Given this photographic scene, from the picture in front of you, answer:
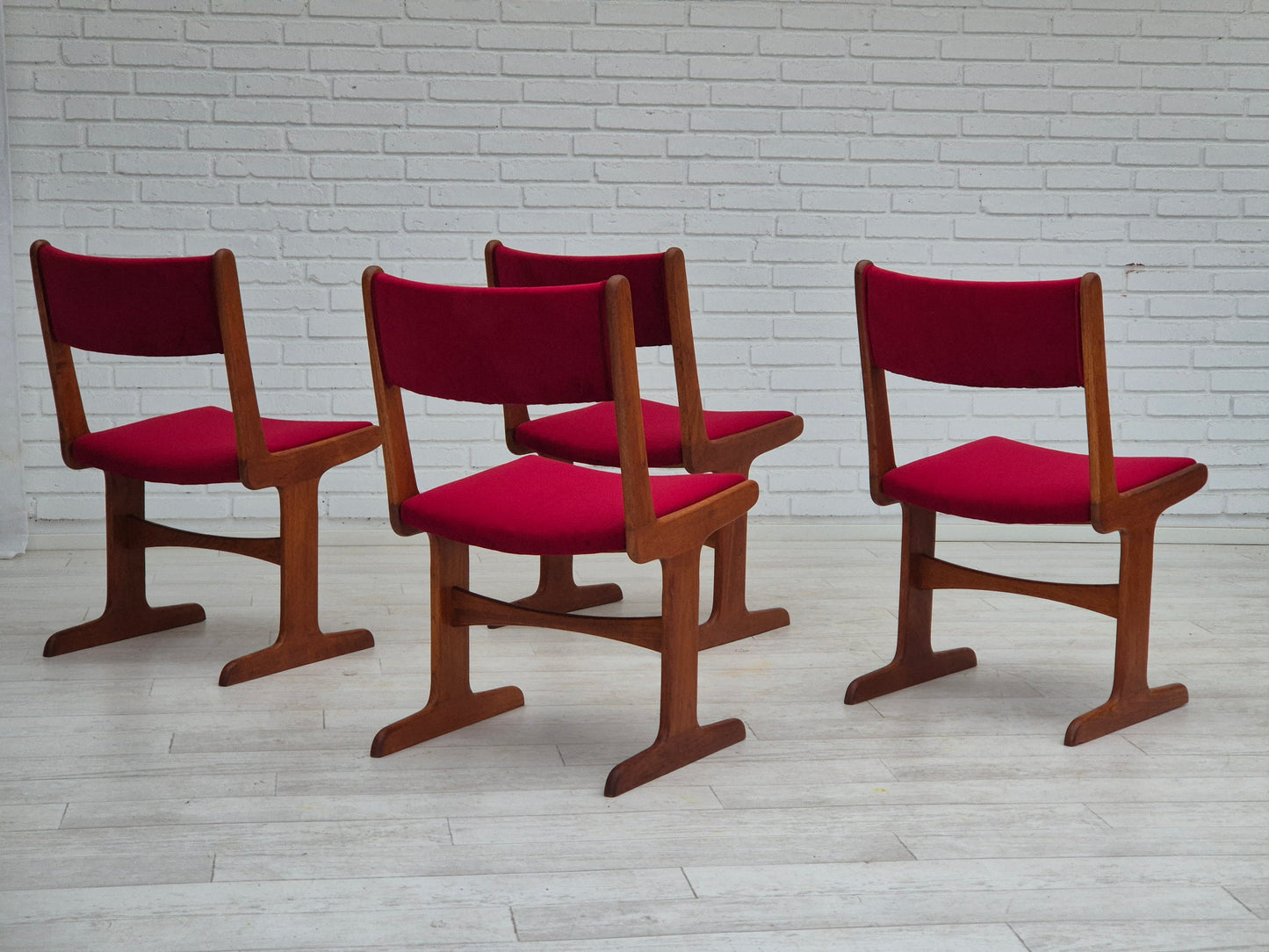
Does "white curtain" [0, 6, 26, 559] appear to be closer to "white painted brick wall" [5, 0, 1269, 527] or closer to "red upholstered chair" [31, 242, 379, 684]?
"white painted brick wall" [5, 0, 1269, 527]

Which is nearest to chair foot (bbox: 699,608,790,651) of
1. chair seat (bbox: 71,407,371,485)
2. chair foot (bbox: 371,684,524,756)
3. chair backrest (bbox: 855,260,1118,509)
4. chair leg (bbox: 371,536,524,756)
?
chair foot (bbox: 371,684,524,756)

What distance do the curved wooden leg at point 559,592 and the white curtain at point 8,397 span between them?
1420 millimetres

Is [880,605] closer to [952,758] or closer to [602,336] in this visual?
[952,758]

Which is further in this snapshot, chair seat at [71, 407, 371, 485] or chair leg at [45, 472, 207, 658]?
chair leg at [45, 472, 207, 658]

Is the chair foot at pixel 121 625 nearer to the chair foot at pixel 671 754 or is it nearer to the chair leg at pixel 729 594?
the chair leg at pixel 729 594

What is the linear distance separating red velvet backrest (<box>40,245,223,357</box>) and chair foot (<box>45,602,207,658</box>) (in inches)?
23.6

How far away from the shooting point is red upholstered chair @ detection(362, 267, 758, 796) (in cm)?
197

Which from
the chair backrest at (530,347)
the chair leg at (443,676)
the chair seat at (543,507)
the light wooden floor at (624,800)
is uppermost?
the chair backrest at (530,347)

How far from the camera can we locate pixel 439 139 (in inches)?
144

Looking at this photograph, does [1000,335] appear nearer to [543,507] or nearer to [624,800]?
[543,507]

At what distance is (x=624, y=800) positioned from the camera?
2105 mm

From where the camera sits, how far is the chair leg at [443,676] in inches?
90.2

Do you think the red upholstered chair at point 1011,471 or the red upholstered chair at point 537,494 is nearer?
the red upholstered chair at point 537,494

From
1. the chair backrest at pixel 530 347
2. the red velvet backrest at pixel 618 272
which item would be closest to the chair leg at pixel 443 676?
the chair backrest at pixel 530 347
